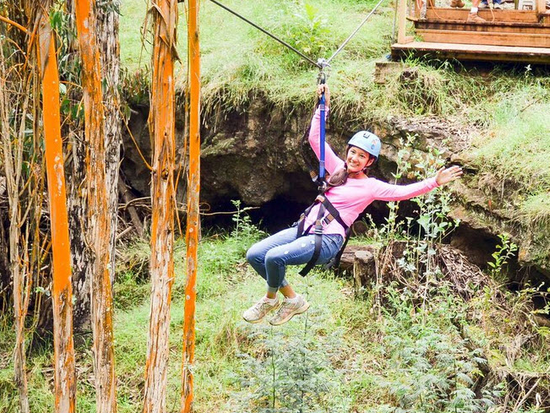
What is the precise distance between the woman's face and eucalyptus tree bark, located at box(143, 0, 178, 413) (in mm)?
1360

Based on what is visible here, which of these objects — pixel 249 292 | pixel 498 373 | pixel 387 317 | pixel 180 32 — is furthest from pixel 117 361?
pixel 180 32

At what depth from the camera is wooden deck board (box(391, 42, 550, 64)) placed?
25.7 feet

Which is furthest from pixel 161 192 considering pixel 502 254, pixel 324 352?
pixel 502 254

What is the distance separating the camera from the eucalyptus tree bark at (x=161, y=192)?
448 centimetres

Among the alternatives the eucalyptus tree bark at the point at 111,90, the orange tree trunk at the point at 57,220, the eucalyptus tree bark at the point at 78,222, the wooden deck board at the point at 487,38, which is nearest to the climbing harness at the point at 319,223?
the orange tree trunk at the point at 57,220

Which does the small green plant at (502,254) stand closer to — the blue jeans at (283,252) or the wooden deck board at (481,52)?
the blue jeans at (283,252)

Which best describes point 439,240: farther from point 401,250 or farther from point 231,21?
point 231,21

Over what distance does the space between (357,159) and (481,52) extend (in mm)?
3315

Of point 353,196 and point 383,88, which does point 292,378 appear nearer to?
point 353,196

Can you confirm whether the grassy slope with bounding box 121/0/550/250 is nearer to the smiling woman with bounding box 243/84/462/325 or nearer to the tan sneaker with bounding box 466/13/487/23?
the tan sneaker with bounding box 466/13/487/23

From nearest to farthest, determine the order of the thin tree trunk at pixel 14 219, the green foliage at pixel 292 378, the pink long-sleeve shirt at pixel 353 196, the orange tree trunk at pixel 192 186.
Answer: the orange tree trunk at pixel 192 186 < the pink long-sleeve shirt at pixel 353 196 < the thin tree trunk at pixel 14 219 < the green foliage at pixel 292 378

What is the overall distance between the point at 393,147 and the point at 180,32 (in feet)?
13.5

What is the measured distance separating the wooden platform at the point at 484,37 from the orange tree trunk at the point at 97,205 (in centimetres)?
427

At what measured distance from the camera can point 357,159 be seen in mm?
5297
